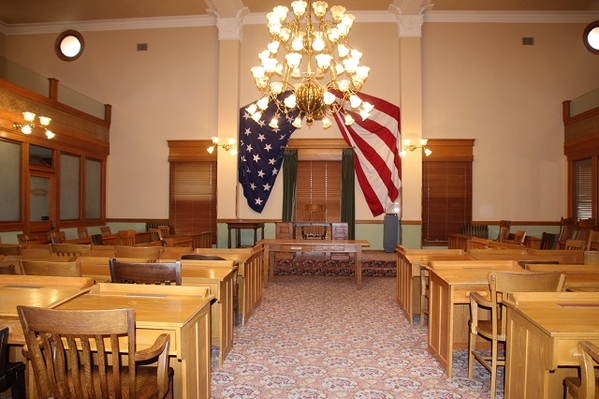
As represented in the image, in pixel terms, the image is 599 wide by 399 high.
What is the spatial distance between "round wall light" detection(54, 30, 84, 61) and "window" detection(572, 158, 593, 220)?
1390 centimetres

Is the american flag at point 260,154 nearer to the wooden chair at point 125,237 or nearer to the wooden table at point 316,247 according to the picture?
the wooden chair at point 125,237

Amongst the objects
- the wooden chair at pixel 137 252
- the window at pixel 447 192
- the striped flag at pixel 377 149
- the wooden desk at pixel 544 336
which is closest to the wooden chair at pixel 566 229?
the window at pixel 447 192

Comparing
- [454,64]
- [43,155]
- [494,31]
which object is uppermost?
[494,31]

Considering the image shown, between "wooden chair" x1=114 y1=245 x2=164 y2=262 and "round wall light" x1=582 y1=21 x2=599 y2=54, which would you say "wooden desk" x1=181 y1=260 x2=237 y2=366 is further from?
"round wall light" x1=582 y1=21 x2=599 y2=54

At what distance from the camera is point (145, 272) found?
2.91 metres

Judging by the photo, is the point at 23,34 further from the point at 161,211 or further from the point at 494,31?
the point at 494,31

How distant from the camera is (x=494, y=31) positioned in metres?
10.1

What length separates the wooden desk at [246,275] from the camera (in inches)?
179

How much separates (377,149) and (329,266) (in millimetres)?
3532

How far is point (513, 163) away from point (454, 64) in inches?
121

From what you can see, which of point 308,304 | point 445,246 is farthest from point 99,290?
point 445,246

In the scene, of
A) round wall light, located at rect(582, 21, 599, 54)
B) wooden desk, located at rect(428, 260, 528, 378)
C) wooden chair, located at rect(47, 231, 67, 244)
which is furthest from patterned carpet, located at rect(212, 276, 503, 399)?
round wall light, located at rect(582, 21, 599, 54)

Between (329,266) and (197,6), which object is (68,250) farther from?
(197,6)

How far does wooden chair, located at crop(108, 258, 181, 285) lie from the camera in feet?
9.40
